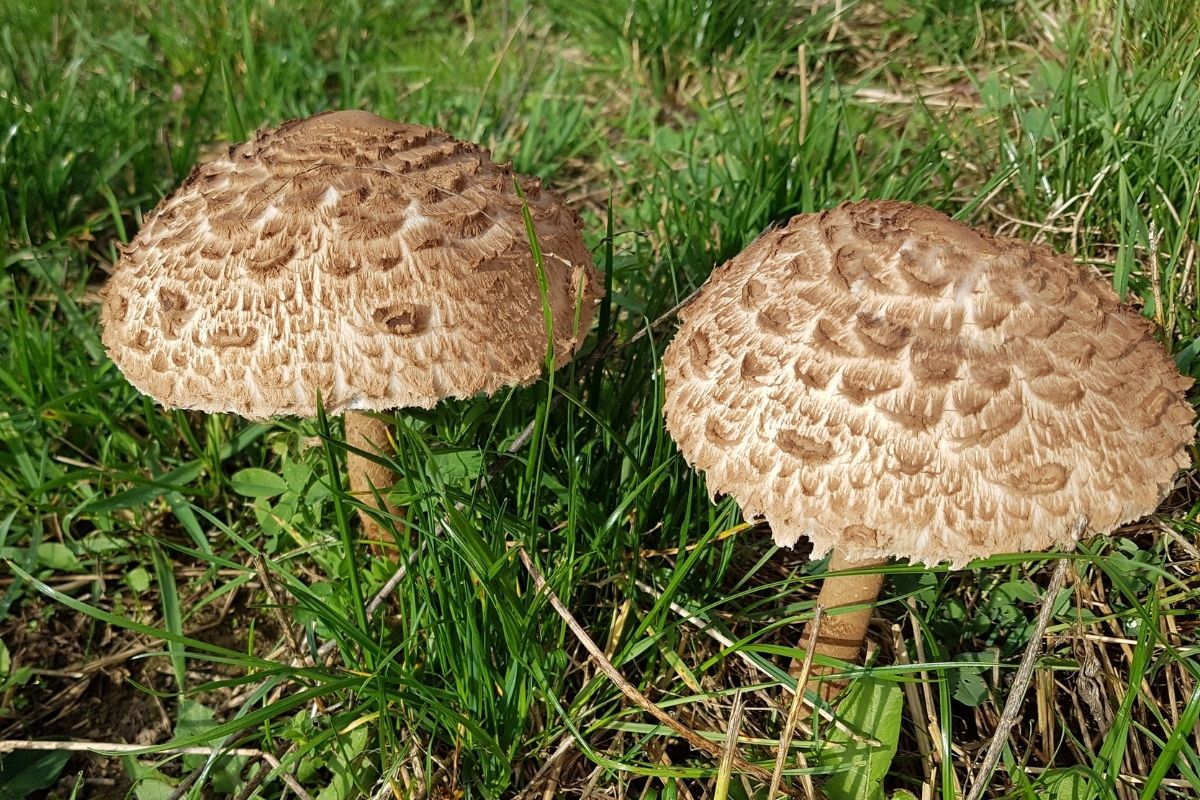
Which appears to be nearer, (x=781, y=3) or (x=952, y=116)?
(x=952, y=116)

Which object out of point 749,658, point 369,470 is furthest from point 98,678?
point 749,658

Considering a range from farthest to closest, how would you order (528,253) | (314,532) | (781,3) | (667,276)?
(781,3), (667,276), (314,532), (528,253)

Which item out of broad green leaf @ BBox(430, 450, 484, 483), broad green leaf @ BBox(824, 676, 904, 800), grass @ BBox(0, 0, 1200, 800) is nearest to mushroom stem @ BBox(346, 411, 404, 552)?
grass @ BBox(0, 0, 1200, 800)

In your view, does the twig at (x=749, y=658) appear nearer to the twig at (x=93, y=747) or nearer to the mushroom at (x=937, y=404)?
the mushroom at (x=937, y=404)

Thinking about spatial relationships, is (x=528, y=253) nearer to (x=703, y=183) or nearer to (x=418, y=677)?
(x=418, y=677)

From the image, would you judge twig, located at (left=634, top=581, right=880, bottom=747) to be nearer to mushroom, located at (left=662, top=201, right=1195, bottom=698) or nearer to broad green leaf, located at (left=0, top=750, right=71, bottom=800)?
mushroom, located at (left=662, top=201, right=1195, bottom=698)

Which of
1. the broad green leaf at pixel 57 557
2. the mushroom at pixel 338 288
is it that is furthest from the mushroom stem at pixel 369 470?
the broad green leaf at pixel 57 557

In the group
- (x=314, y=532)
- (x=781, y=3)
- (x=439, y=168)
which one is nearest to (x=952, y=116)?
(x=781, y=3)
